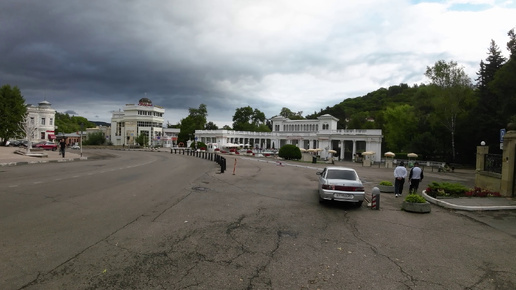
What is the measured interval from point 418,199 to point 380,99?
453 feet

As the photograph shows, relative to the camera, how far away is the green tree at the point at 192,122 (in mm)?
99812

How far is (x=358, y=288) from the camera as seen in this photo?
182 inches

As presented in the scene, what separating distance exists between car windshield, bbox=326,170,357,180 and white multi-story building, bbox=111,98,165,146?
92.5m

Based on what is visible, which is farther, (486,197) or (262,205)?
(486,197)

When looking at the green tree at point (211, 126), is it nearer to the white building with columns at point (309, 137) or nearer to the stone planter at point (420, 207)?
the white building with columns at point (309, 137)

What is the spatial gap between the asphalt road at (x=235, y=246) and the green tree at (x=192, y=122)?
3554 inches

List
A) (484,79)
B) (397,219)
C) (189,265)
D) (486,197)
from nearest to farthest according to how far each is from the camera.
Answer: (189,265) → (397,219) → (486,197) → (484,79)

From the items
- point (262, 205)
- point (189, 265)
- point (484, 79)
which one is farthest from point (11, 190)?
point (484, 79)

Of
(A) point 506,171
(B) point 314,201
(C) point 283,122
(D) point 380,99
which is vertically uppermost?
(D) point 380,99

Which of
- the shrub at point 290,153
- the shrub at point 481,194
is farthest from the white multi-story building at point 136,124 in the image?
the shrub at point 481,194

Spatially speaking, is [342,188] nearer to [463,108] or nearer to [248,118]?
[463,108]

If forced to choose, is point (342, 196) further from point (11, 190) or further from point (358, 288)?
point (11, 190)

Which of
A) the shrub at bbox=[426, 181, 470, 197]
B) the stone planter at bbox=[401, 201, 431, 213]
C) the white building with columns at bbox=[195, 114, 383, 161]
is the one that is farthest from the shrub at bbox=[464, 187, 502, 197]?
the white building with columns at bbox=[195, 114, 383, 161]

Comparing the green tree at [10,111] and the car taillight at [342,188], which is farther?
the green tree at [10,111]
